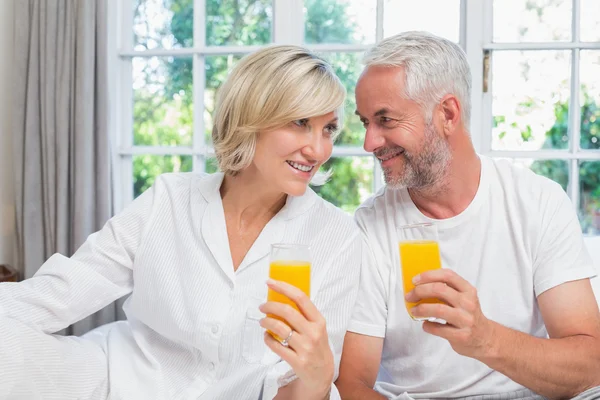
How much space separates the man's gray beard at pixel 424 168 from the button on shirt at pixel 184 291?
190mm

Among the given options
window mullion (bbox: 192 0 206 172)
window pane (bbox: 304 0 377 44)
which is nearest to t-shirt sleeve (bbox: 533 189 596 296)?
window pane (bbox: 304 0 377 44)

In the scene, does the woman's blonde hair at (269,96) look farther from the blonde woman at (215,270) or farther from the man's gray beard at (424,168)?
the man's gray beard at (424,168)

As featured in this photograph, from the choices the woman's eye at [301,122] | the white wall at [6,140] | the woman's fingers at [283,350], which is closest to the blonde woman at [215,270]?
the woman's eye at [301,122]

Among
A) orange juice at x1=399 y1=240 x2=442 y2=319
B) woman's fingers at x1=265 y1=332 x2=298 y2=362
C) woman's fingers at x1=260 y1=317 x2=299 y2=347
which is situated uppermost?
orange juice at x1=399 y1=240 x2=442 y2=319

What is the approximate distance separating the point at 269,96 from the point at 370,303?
0.69 meters

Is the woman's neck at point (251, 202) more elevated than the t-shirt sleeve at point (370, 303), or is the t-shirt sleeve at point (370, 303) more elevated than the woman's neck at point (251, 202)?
the woman's neck at point (251, 202)

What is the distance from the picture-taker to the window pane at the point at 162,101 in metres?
3.72

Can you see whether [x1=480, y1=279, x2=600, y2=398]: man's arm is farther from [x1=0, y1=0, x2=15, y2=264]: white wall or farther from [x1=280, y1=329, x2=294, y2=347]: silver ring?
[x1=0, y1=0, x2=15, y2=264]: white wall

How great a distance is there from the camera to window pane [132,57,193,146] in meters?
3.72

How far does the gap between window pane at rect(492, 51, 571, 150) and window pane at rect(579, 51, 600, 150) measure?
76 mm

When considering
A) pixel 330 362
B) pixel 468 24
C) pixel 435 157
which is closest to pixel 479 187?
pixel 435 157

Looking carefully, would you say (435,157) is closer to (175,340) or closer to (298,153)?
(298,153)

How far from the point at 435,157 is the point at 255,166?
1.78 feet

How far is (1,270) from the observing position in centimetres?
341
